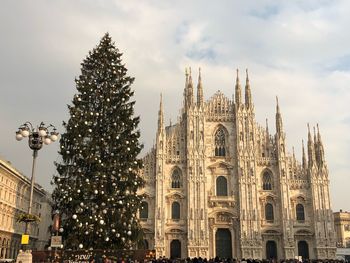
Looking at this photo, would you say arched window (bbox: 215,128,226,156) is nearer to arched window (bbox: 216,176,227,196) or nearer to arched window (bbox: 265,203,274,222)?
arched window (bbox: 216,176,227,196)

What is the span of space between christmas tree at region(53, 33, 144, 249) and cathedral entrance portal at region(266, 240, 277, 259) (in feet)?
90.9

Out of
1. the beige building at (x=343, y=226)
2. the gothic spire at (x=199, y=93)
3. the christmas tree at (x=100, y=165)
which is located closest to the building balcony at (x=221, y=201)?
the gothic spire at (x=199, y=93)

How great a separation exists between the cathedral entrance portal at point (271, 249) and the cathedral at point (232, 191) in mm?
119

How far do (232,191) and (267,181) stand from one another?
466 cm

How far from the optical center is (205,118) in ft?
170

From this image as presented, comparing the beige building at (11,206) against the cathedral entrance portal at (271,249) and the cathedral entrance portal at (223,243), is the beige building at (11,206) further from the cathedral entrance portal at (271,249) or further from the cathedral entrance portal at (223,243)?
the cathedral entrance portal at (271,249)

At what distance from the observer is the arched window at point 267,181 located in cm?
5022

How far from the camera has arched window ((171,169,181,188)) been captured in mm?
49503

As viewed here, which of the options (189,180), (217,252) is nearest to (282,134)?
(189,180)

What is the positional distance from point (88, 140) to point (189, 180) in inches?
978

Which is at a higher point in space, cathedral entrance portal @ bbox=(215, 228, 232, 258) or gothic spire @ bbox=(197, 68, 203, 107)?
gothic spire @ bbox=(197, 68, 203, 107)

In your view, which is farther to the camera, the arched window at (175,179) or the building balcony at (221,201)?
the arched window at (175,179)

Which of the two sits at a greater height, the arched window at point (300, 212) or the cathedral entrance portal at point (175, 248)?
the arched window at point (300, 212)

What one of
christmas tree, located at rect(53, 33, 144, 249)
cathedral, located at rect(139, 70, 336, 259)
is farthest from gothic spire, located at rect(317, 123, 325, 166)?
christmas tree, located at rect(53, 33, 144, 249)
